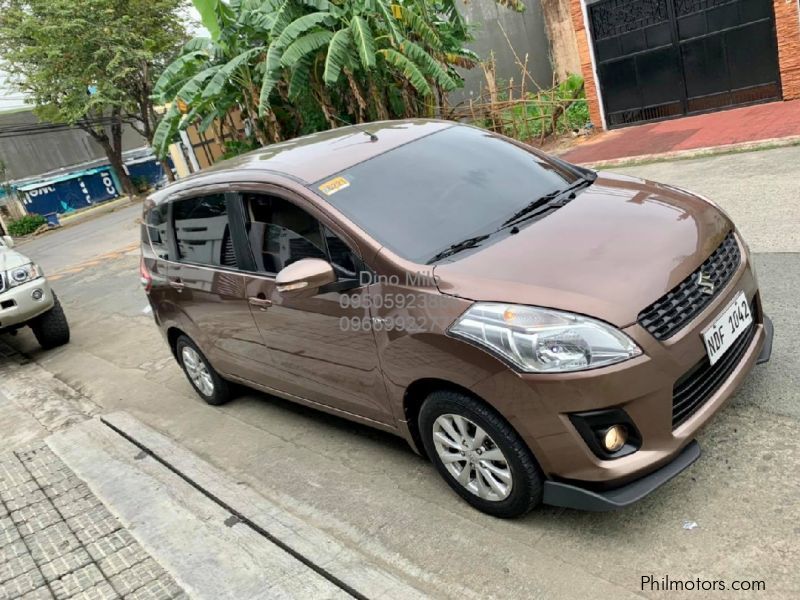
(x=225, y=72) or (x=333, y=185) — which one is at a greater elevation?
(x=225, y=72)

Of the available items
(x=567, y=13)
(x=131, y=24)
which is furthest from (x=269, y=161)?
(x=131, y=24)

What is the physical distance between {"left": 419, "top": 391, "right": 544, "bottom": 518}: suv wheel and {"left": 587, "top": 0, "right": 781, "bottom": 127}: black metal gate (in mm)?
10436

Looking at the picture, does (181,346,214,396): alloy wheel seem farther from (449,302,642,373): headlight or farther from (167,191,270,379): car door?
(449,302,642,373): headlight

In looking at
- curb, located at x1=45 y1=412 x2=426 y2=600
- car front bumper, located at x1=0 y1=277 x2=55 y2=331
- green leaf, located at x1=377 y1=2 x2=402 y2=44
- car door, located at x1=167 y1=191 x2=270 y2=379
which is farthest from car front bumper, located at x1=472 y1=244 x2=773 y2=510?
green leaf, located at x1=377 y1=2 x2=402 y2=44

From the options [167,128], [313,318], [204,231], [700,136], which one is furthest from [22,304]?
[700,136]

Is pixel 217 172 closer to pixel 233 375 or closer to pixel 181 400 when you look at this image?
pixel 233 375

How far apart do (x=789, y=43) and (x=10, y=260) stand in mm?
11746

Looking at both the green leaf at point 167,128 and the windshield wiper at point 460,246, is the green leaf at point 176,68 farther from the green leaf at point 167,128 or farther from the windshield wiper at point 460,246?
the windshield wiper at point 460,246

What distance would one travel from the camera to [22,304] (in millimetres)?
7438

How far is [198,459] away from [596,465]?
9.25 feet

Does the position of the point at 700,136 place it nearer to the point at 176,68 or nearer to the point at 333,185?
the point at 333,185

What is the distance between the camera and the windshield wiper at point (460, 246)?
3.06 m

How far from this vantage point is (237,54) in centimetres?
1258

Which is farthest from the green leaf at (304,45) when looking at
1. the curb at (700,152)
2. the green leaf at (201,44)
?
the curb at (700,152)
